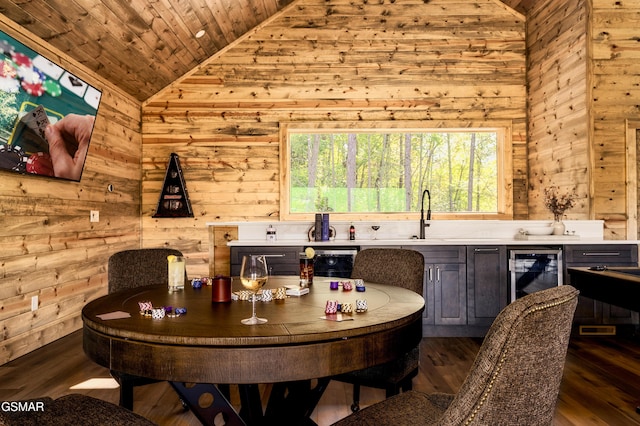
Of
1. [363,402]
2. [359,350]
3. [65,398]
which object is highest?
[359,350]

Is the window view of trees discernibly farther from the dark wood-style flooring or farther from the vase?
the dark wood-style flooring

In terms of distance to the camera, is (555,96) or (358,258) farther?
(555,96)

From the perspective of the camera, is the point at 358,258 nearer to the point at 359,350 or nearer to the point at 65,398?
the point at 359,350

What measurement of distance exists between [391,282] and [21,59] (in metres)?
2.98

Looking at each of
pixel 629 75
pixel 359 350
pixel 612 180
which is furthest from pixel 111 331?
pixel 629 75

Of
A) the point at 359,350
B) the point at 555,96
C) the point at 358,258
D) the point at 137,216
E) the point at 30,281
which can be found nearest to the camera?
the point at 359,350

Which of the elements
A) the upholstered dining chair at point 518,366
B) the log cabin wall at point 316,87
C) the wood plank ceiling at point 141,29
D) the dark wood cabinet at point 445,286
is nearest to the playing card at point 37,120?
the wood plank ceiling at point 141,29

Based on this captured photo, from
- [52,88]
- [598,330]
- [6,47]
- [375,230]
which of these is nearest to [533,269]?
[598,330]

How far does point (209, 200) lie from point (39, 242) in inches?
87.0

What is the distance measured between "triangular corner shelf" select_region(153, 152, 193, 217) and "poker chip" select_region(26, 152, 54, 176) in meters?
1.78

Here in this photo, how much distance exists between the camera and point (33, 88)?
3172 millimetres

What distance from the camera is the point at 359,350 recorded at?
1.13 meters

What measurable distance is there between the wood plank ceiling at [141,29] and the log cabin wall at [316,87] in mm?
269

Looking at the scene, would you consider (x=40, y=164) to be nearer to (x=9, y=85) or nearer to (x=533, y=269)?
(x=9, y=85)
